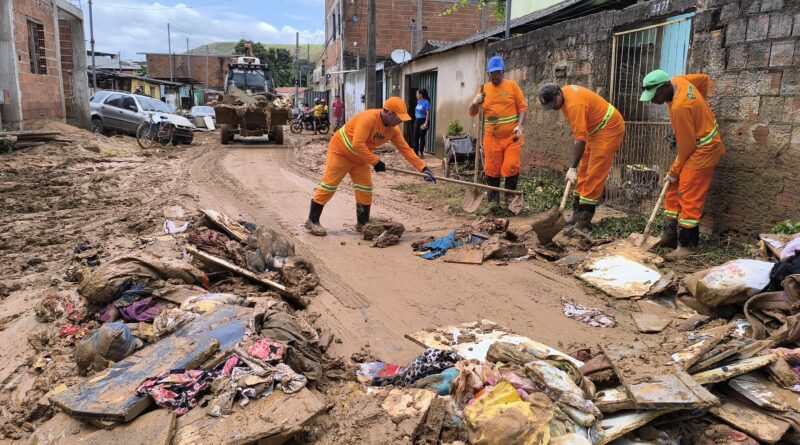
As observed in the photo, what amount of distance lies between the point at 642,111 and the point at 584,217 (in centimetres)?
190

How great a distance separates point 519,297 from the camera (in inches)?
172

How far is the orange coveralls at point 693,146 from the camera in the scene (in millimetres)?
4664

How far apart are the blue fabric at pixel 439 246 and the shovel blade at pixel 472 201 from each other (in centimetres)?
144

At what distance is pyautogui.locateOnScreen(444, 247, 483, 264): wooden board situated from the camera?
5199mm

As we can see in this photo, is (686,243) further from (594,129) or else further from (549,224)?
(594,129)

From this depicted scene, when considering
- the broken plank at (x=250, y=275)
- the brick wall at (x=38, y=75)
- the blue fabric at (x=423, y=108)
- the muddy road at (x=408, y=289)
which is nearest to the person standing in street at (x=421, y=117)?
the blue fabric at (x=423, y=108)

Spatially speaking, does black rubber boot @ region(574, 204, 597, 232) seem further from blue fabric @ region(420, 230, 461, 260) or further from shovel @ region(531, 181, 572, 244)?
blue fabric @ region(420, 230, 461, 260)

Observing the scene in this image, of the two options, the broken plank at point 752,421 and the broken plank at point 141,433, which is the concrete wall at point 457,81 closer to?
the broken plank at point 752,421

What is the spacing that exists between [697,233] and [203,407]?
14.3ft

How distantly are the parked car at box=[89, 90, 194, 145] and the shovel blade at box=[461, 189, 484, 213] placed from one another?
11602 millimetres

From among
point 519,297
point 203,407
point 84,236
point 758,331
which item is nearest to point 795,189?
point 758,331

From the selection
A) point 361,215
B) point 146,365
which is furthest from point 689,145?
point 146,365

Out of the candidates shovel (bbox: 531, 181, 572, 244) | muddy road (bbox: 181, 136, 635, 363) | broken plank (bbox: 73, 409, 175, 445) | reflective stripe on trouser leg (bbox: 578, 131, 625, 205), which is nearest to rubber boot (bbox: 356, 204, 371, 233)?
muddy road (bbox: 181, 136, 635, 363)

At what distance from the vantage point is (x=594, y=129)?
5.79 meters
